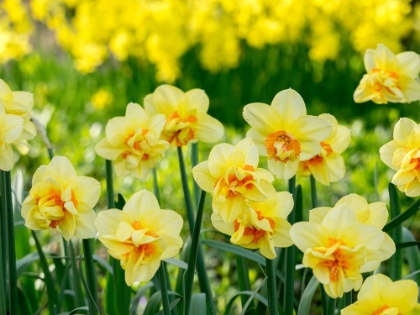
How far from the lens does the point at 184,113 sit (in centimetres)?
140

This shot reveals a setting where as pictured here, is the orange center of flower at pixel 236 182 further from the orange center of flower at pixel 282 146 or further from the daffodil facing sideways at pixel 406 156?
the daffodil facing sideways at pixel 406 156

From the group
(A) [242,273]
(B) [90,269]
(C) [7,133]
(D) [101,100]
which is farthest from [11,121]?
(D) [101,100]

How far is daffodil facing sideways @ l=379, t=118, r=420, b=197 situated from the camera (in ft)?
3.73

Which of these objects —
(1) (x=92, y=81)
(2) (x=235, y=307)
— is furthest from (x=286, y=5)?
(2) (x=235, y=307)

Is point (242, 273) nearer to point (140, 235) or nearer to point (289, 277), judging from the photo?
point (289, 277)

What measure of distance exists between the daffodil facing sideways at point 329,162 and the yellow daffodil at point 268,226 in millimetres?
283

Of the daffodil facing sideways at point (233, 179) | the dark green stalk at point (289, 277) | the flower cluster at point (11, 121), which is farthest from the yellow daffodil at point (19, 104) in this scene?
the dark green stalk at point (289, 277)

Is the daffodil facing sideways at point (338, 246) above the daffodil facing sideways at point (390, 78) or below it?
below

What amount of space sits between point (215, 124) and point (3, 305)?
59cm

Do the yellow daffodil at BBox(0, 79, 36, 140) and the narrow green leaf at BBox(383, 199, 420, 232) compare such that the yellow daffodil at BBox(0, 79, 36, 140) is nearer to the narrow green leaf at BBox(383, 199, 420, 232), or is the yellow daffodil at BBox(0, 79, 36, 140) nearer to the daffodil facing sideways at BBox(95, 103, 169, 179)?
the daffodil facing sideways at BBox(95, 103, 169, 179)

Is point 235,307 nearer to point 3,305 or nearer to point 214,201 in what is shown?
point 3,305

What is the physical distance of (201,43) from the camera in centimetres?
584

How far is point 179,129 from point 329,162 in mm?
332

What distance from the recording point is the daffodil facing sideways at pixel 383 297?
39.0 inches
